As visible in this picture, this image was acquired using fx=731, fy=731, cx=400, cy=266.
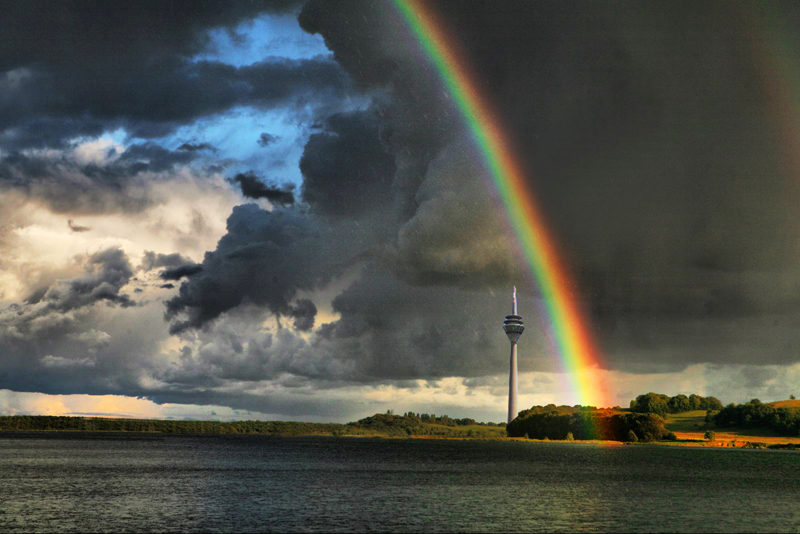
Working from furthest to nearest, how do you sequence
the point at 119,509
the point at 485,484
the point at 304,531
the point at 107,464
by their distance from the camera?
the point at 107,464 < the point at 485,484 < the point at 119,509 < the point at 304,531

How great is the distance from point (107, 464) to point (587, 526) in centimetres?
13167

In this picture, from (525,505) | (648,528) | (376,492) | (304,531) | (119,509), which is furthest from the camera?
(376,492)

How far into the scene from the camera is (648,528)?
249 feet

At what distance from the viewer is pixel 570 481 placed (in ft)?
448

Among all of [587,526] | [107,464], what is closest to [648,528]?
[587,526]

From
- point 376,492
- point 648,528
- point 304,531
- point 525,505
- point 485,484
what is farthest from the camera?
point 485,484

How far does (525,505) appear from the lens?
94.5 metres

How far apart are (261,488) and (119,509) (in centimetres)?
3398

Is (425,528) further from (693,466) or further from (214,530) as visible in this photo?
(693,466)

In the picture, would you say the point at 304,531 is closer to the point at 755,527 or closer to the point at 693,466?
the point at 755,527

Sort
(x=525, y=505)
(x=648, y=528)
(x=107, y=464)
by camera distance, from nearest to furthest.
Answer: (x=648, y=528), (x=525, y=505), (x=107, y=464)

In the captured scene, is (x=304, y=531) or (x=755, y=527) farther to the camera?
(x=755, y=527)

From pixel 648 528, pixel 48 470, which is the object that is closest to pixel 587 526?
pixel 648 528

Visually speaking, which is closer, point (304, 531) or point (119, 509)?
point (304, 531)
